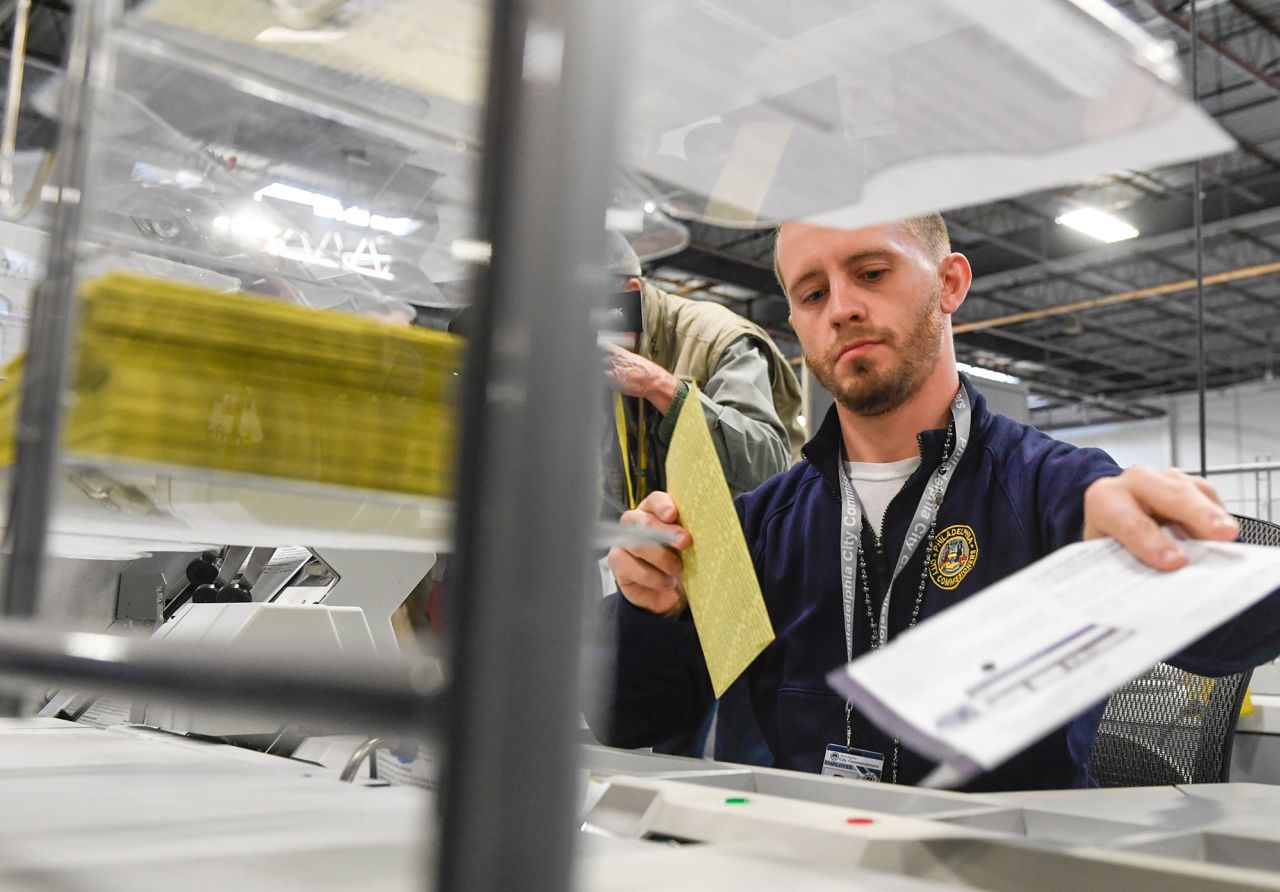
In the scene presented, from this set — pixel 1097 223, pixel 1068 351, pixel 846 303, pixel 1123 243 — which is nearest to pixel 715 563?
pixel 846 303

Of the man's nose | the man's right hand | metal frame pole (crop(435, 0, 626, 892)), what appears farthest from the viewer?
the man's nose

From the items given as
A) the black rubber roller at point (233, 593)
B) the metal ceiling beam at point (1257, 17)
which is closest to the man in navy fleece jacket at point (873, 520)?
the black rubber roller at point (233, 593)

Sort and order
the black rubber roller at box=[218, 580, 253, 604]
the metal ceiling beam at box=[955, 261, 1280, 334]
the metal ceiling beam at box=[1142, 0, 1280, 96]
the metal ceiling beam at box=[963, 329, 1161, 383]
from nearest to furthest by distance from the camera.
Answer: the black rubber roller at box=[218, 580, 253, 604], the metal ceiling beam at box=[1142, 0, 1280, 96], the metal ceiling beam at box=[955, 261, 1280, 334], the metal ceiling beam at box=[963, 329, 1161, 383]

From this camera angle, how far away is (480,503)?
266 mm

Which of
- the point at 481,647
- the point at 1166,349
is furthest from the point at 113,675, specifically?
the point at 1166,349

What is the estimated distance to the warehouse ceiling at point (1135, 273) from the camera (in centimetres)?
866

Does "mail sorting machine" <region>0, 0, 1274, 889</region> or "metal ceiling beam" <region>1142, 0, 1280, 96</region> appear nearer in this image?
"mail sorting machine" <region>0, 0, 1274, 889</region>

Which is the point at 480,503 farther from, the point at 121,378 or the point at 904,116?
the point at 904,116

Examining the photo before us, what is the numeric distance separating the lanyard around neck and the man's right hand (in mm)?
195

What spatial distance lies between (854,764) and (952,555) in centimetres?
29

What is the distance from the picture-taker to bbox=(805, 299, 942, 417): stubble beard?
134 cm

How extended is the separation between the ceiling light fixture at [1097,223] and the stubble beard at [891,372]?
8804 mm

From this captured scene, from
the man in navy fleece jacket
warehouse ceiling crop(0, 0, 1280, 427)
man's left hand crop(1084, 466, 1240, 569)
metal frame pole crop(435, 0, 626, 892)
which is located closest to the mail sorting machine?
metal frame pole crop(435, 0, 626, 892)

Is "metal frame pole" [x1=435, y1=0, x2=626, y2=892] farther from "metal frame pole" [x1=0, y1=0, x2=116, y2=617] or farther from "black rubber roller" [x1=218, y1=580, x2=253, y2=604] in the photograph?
"black rubber roller" [x1=218, y1=580, x2=253, y2=604]
